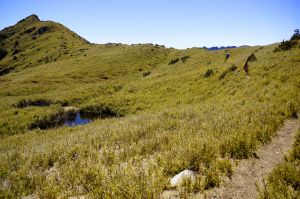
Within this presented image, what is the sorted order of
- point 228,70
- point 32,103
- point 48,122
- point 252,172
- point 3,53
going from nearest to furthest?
1. point 252,172
2. point 48,122
3. point 228,70
4. point 32,103
5. point 3,53

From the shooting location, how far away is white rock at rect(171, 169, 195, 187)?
671cm

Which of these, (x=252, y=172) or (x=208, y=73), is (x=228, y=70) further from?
(x=252, y=172)

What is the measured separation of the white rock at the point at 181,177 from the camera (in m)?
6.71

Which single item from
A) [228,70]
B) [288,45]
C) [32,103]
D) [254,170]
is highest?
[288,45]

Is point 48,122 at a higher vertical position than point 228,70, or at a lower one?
lower

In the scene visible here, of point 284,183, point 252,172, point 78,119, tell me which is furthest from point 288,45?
point 284,183

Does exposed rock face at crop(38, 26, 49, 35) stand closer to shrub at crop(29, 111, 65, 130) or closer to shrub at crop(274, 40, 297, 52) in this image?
shrub at crop(29, 111, 65, 130)

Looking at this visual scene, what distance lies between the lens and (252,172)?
290 inches

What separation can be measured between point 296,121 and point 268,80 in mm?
9921

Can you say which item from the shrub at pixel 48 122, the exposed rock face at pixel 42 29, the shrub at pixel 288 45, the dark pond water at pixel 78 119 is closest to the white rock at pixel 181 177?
the shrub at pixel 48 122

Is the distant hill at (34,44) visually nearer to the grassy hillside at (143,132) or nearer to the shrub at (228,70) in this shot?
the grassy hillside at (143,132)

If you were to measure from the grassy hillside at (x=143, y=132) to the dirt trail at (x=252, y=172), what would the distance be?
11.1 inches

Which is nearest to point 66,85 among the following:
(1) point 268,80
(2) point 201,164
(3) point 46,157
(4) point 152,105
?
(4) point 152,105

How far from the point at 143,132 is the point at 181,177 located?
5861 millimetres
